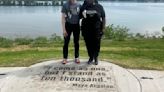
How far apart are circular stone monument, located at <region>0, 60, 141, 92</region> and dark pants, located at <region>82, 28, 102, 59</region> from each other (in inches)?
11.8

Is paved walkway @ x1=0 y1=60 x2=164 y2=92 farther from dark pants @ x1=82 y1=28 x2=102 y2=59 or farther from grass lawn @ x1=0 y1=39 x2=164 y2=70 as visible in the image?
grass lawn @ x1=0 y1=39 x2=164 y2=70

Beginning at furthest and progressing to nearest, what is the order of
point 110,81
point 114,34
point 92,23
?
point 114,34 → point 92,23 → point 110,81

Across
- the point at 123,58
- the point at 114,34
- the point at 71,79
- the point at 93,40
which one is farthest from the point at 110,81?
the point at 114,34

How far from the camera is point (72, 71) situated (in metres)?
6.61

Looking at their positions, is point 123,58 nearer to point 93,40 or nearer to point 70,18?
point 93,40

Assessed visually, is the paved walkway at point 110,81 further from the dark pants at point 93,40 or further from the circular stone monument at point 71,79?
the dark pants at point 93,40

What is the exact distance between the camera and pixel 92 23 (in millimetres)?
7074

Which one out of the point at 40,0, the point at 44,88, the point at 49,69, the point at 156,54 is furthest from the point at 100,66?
the point at 40,0

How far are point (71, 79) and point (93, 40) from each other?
1247 millimetres

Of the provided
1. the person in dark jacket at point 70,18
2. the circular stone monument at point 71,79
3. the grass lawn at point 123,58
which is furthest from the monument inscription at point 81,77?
the grass lawn at point 123,58

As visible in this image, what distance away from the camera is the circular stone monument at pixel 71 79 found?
584 centimetres

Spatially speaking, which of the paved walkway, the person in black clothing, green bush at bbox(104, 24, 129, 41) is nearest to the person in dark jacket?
the person in black clothing

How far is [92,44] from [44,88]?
5.84 feet

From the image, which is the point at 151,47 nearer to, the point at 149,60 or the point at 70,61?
the point at 149,60
